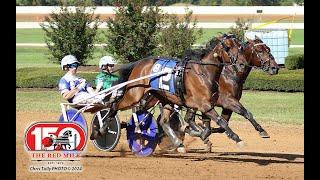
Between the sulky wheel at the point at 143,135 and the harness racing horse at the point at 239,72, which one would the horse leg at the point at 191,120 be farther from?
the sulky wheel at the point at 143,135

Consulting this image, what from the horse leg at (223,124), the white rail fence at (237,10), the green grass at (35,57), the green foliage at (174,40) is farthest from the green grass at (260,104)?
the white rail fence at (237,10)

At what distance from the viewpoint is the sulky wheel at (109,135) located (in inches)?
435

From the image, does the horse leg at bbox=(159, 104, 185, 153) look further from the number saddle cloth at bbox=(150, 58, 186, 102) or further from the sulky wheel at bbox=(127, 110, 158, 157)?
the number saddle cloth at bbox=(150, 58, 186, 102)

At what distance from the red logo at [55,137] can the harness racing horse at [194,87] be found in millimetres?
914

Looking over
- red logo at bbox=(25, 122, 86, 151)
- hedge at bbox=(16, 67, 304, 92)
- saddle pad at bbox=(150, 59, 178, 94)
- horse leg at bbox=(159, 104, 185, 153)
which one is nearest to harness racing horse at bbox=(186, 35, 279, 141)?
horse leg at bbox=(159, 104, 185, 153)

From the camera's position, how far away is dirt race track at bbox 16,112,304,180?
9.27 m

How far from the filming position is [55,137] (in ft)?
32.0

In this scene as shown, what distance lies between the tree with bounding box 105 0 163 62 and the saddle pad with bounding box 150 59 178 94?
10.4 m
